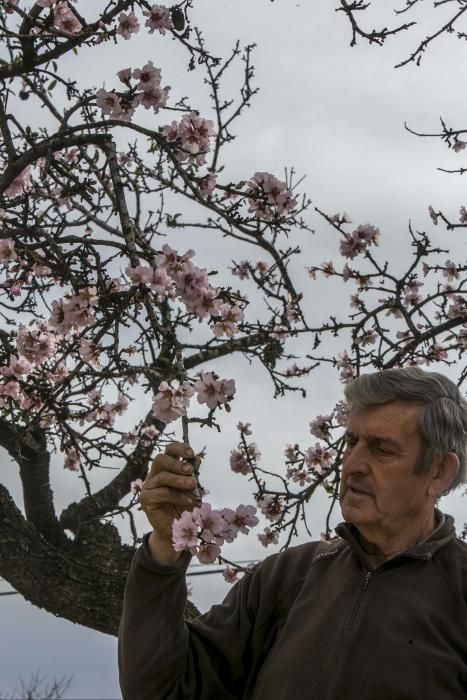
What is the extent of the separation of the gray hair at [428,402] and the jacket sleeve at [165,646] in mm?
587

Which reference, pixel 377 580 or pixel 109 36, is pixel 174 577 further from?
Result: pixel 109 36

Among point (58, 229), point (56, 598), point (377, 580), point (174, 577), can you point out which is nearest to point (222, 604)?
point (174, 577)

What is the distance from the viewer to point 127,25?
11.8 feet

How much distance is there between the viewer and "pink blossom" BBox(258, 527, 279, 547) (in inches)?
187

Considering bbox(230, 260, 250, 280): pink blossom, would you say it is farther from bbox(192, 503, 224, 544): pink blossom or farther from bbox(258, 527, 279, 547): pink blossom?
bbox(192, 503, 224, 544): pink blossom

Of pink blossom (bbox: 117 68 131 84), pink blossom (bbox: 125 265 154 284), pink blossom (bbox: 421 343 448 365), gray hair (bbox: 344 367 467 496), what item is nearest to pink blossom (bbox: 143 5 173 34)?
pink blossom (bbox: 117 68 131 84)

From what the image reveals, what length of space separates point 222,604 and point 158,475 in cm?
47

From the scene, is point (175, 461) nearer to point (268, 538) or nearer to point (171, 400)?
point (171, 400)

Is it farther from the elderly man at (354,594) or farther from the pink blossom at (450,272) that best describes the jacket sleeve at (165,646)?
the pink blossom at (450,272)

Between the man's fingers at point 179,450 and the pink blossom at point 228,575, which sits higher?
the pink blossom at point 228,575

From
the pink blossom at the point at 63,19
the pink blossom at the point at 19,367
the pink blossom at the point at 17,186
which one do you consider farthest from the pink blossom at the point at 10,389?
the pink blossom at the point at 63,19

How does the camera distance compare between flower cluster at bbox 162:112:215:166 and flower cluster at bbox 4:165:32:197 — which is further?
flower cluster at bbox 4:165:32:197

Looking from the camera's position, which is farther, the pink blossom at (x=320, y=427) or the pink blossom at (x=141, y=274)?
the pink blossom at (x=320, y=427)

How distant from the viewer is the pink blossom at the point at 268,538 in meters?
4.76
